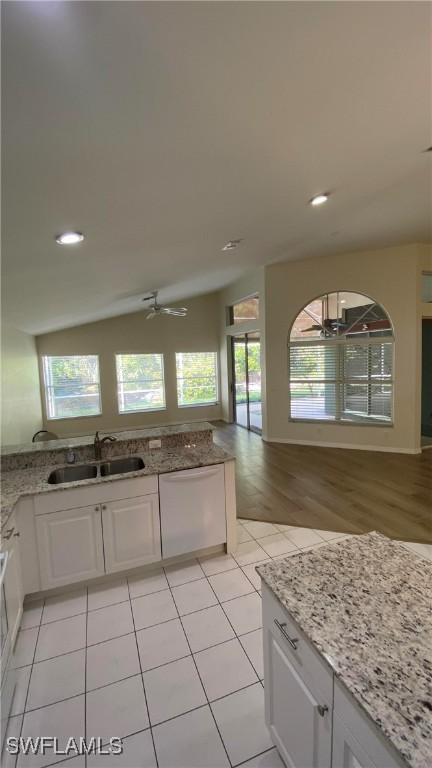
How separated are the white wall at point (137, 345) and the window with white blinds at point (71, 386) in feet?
0.42

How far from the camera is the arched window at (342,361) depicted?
536 centimetres

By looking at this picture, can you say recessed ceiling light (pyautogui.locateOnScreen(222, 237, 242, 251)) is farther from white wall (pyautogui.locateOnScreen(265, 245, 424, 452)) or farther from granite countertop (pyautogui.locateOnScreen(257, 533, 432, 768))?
granite countertop (pyautogui.locateOnScreen(257, 533, 432, 768))

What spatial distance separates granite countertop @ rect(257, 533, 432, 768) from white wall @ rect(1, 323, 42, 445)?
142 inches

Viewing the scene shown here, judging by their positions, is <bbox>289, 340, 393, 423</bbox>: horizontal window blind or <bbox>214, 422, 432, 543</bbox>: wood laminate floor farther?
<bbox>289, 340, 393, 423</bbox>: horizontal window blind

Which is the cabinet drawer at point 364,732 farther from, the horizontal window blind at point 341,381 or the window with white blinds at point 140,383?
the window with white blinds at point 140,383

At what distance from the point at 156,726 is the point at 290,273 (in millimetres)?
5748

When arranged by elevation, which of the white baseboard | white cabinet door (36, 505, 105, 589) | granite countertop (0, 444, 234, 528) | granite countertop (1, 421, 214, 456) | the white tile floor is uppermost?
granite countertop (1, 421, 214, 456)

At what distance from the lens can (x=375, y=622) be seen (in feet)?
3.34

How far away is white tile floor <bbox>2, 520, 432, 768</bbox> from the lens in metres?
1.46

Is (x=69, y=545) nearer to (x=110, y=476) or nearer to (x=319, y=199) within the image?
(x=110, y=476)

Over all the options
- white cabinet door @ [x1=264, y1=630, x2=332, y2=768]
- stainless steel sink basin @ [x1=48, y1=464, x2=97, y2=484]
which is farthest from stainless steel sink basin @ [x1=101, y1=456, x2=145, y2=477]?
white cabinet door @ [x1=264, y1=630, x2=332, y2=768]

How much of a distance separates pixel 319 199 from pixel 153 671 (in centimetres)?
358

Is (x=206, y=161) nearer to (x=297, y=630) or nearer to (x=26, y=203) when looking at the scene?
(x=26, y=203)

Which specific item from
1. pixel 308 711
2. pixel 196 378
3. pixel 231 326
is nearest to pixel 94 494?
pixel 308 711
